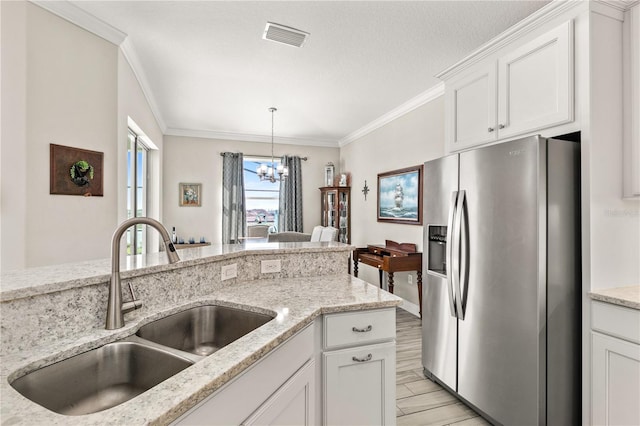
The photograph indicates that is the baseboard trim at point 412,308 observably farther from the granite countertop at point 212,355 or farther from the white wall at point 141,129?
the white wall at point 141,129

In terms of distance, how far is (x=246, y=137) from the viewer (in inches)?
237

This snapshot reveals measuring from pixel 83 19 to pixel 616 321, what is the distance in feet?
12.4

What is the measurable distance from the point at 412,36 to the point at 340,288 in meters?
2.07

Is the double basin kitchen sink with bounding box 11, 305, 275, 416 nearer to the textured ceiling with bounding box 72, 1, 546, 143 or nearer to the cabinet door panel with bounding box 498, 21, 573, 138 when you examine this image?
the textured ceiling with bounding box 72, 1, 546, 143

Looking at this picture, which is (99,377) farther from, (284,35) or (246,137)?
(246,137)

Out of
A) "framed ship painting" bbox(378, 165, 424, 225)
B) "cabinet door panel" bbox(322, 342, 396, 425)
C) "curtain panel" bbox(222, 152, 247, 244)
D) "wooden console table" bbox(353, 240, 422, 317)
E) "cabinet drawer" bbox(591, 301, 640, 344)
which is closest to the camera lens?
Answer: "cabinet door panel" bbox(322, 342, 396, 425)

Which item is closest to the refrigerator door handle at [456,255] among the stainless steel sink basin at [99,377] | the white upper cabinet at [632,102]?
the white upper cabinet at [632,102]

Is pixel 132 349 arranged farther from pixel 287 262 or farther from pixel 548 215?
pixel 548 215

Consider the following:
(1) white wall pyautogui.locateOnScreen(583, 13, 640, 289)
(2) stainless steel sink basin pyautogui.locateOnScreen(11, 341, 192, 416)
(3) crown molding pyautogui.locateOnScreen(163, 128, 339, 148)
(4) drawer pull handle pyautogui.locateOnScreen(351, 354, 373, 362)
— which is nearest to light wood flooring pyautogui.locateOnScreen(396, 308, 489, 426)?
(4) drawer pull handle pyautogui.locateOnScreen(351, 354, 373, 362)

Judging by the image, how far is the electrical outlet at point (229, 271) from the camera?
1.68 m

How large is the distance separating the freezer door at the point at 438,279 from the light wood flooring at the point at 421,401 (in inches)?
4.3

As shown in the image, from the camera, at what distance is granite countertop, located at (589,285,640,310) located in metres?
1.59

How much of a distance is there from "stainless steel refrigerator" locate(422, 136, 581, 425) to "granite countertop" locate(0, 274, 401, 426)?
0.79 m

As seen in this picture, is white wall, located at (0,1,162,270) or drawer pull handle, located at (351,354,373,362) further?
white wall, located at (0,1,162,270)
